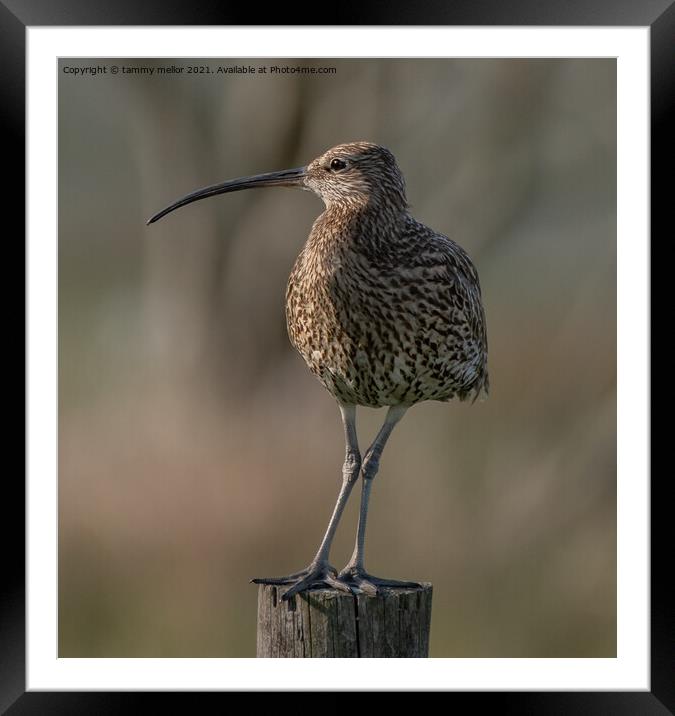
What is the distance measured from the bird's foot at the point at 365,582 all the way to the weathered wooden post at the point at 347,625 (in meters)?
0.09

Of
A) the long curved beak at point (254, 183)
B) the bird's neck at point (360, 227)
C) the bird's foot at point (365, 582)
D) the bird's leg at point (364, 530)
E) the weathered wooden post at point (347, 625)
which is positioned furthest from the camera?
the long curved beak at point (254, 183)

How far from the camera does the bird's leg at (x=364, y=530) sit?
283 inches

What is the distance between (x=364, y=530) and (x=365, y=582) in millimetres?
471

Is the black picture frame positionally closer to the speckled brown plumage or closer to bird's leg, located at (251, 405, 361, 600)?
bird's leg, located at (251, 405, 361, 600)

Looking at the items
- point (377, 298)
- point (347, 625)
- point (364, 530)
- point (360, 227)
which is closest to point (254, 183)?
point (360, 227)

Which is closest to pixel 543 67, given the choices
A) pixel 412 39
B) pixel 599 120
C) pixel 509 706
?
pixel 599 120

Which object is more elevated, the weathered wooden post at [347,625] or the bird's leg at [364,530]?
the bird's leg at [364,530]

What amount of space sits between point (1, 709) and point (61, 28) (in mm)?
4250

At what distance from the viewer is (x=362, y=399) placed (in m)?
7.43

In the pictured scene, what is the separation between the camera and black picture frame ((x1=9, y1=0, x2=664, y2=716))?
6938 millimetres

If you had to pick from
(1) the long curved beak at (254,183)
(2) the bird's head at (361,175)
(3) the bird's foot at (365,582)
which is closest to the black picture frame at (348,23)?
(3) the bird's foot at (365,582)

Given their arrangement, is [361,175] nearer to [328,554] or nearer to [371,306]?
[371,306]

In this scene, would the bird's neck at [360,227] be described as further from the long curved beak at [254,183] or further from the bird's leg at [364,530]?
the bird's leg at [364,530]

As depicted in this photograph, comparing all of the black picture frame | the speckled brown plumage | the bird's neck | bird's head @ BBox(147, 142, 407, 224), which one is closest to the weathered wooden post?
the black picture frame
